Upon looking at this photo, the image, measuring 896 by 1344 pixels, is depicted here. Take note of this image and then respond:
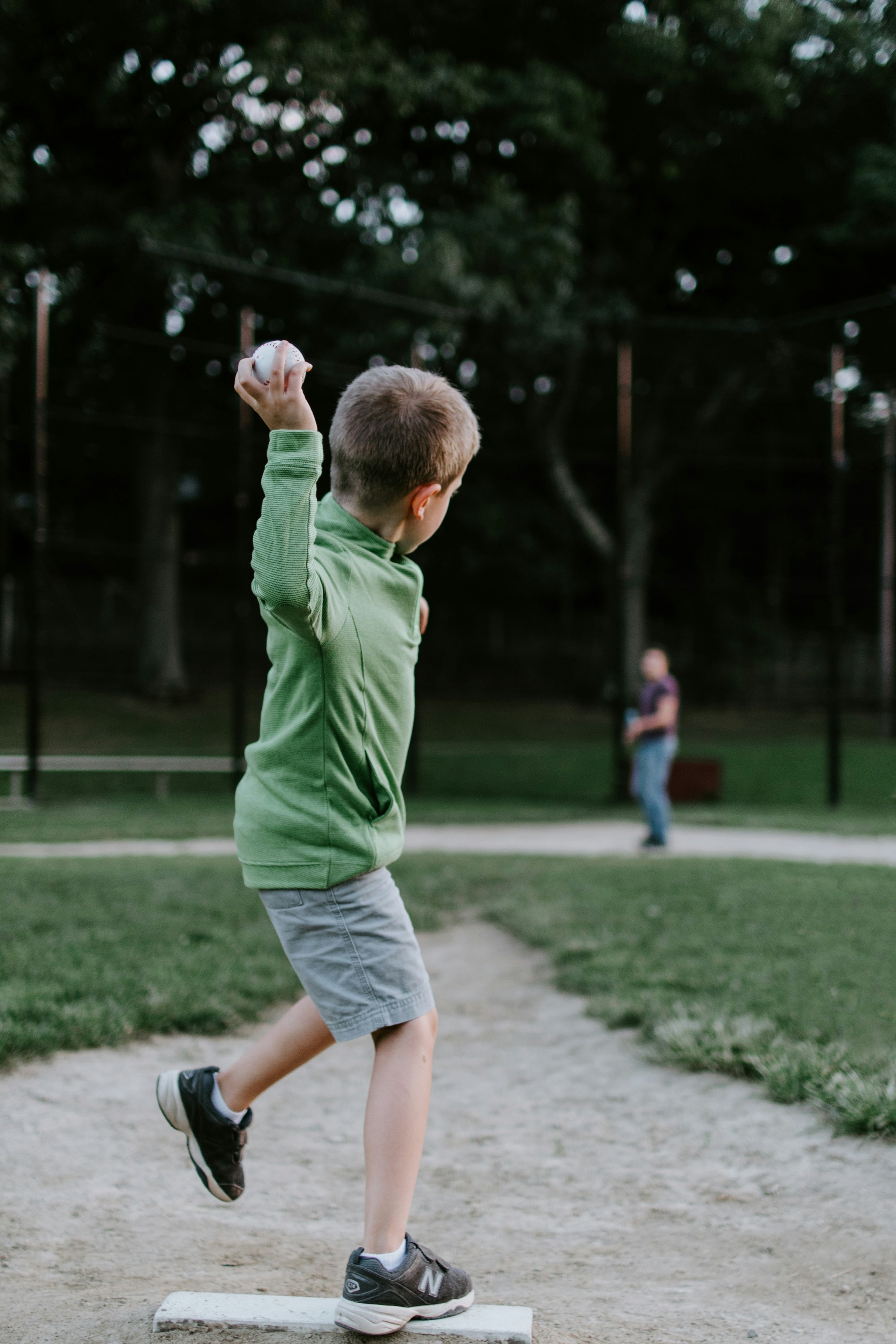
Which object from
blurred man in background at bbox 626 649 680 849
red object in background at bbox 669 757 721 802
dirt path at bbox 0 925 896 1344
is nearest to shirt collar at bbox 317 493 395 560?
dirt path at bbox 0 925 896 1344

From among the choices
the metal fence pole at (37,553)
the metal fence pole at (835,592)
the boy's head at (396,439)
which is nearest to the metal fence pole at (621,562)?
the metal fence pole at (835,592)

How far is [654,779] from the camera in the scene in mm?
9016

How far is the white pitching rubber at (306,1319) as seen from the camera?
2055mm

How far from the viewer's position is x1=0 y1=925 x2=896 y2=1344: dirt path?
237 cm

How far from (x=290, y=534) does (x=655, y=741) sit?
23.8 ft

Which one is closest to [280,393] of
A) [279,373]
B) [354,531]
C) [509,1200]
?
[279,373]

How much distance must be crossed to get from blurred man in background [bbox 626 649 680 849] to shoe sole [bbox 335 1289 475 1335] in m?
6.78

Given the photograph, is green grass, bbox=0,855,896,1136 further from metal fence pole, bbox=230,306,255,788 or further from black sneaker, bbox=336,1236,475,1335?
metal fence pole, bbox=230,306,255,788

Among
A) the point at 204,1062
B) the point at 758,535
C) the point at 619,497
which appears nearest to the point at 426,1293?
the point at 204,1062

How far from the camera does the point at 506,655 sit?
55.7 feet

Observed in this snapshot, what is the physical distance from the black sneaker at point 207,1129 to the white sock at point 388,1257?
47cm

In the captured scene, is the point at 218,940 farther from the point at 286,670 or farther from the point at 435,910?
the point at 286,670

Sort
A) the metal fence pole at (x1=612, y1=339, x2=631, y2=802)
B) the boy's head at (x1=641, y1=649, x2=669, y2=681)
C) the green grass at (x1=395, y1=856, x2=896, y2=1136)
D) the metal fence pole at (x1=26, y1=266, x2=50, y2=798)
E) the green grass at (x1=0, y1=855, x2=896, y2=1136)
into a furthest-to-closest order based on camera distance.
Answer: the metal fence pole at (x1=612, y1=339, x2=631, y2=802)
the metal fence pole at (x1=26, y1=266, x2=50, y2=798)
the boy's head at (x1=641, y1=649, x2=669, y2=681)
the green grass at (x1=0, y1=855, x2=896, y2=1136)
the green grass at (x1=395, y1=856, x2=896, y2=1136)

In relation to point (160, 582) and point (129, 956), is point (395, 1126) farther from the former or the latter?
point (160, 582)
